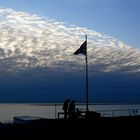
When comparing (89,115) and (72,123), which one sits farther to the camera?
(89,115)

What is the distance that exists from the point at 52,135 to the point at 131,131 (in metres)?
6.67

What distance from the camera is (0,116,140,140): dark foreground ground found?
101ft

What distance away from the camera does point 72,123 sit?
112 ft

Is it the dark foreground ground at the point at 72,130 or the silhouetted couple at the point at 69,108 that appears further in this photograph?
the silhouetted couple at the point at 69,108

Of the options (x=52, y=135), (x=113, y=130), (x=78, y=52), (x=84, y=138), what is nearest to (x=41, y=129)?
(x=52, y=135)

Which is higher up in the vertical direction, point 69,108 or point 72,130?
point 69,108

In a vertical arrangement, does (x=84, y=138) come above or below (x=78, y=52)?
below

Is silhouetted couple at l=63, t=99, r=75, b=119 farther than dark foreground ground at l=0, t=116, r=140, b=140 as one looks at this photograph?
Yes

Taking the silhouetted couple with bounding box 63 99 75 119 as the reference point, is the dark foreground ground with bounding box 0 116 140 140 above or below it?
below

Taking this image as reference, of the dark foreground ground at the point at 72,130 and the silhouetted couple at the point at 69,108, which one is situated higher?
the silhouetted couple at the point at 69,108

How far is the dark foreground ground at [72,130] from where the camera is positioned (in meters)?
30.8

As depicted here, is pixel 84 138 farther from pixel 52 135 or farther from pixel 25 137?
pixel 25 137

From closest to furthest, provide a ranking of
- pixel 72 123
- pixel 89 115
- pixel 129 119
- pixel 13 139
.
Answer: pixel 13 139
pixel 72 123
pixel 89 115
pixel 129 119

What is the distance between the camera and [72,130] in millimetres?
32406
